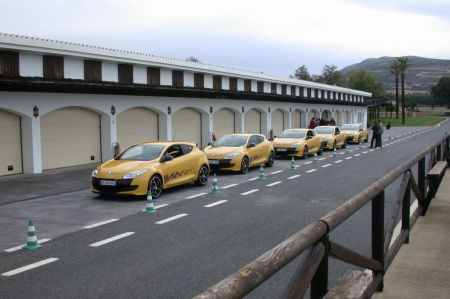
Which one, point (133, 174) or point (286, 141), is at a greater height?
point (286, 141)

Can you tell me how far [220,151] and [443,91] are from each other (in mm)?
162753

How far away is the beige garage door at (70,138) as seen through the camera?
20719 mm

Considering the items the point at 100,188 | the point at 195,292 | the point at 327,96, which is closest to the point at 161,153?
the point at 100,188

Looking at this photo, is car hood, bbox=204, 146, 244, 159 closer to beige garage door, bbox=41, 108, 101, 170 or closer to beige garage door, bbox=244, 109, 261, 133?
beige garage door, bbox=41, 108, 101, 170

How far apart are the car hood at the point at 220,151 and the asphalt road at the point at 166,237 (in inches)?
123

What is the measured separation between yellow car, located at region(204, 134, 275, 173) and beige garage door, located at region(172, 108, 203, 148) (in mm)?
7979

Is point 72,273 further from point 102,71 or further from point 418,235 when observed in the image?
point 102,71

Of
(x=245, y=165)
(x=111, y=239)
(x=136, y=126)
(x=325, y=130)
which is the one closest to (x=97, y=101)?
(x=136, y=126)

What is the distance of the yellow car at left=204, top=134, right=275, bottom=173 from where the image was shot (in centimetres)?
1944

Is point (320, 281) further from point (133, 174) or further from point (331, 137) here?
point (331, 137)

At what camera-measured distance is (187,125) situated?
30391 millimetres

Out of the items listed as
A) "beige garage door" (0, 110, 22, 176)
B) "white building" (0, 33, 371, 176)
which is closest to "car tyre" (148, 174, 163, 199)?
"white building" (0, 33, 371, 176)

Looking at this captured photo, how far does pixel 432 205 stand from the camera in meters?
9.43

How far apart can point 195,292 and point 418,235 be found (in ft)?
10.5
